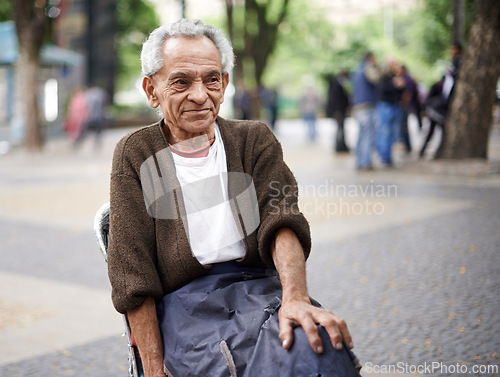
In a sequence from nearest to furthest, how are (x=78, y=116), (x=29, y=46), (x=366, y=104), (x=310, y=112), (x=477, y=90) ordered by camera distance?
1. (x=477, y=90)
2. (x=366, y=104)
3. (x=29, y=46)
4. (x=78, y=116)
5. (x=310, y=112)

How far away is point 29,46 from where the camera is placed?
18.0 m

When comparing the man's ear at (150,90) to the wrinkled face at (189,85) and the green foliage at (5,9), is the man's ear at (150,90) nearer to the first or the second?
the wrinkled face at (189,85)

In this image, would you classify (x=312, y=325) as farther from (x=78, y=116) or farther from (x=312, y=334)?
(x=78, y=116)

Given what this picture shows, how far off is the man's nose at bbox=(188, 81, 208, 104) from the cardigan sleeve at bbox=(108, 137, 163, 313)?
0.30 m

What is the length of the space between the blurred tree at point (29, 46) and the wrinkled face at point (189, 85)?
16632 millimetres

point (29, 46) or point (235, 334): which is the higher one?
point (29, 46)

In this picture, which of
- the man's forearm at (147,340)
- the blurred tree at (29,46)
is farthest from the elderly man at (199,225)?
the blurred tree at (29,46)

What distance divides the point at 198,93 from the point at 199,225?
1.43 ft

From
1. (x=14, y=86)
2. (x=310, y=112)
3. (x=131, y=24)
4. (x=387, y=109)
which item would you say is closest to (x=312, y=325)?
(x=387, y=109)

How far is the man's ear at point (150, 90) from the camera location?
2.48 m

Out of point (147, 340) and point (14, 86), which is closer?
point (147, 340)

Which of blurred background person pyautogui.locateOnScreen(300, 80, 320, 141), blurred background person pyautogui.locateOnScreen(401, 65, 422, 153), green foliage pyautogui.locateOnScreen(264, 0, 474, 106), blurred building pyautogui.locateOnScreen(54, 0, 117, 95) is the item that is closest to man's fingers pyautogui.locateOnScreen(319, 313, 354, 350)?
blurred background person pyautogui.locateOnScreen(401, 65, 422, 153)

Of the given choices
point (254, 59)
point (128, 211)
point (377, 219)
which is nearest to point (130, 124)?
point (254, 59)

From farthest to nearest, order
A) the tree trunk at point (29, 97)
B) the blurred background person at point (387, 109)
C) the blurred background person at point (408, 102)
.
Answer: the tree trunk at point (29, 97) → the blurred background person at point (408, 102) → the blurred background person at point (387, 109)
